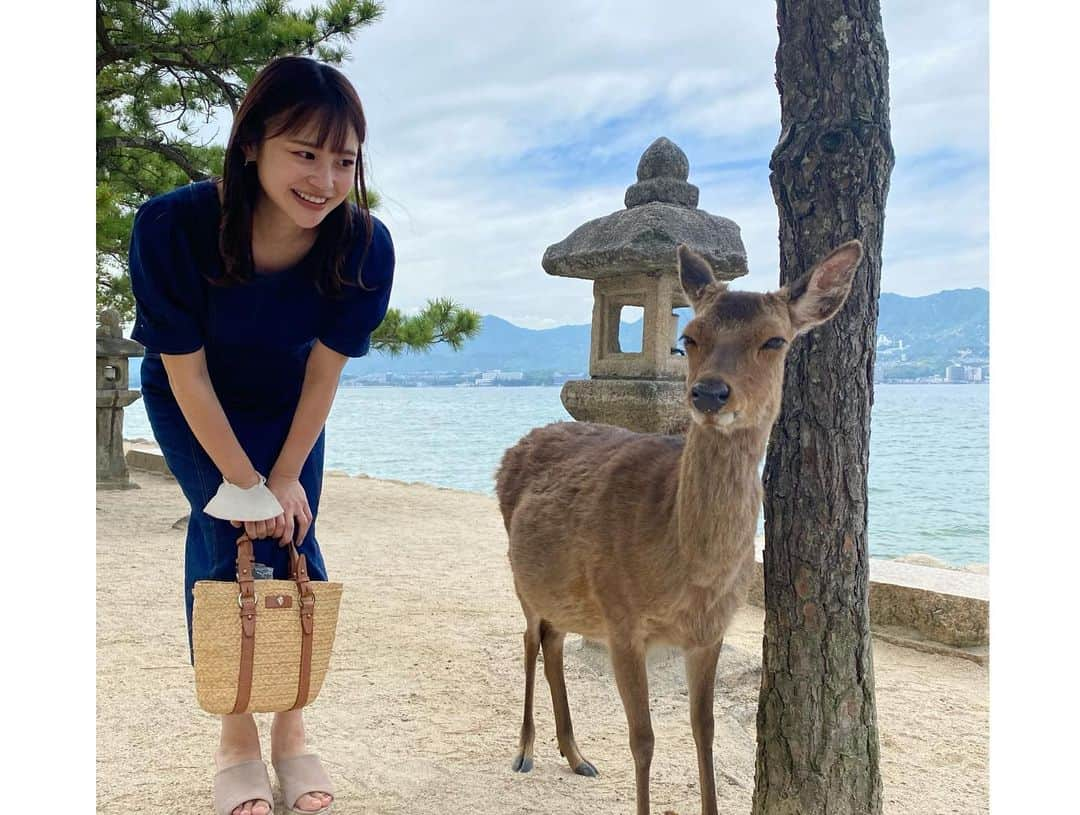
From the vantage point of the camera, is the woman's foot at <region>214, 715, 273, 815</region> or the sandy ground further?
the sandy ground

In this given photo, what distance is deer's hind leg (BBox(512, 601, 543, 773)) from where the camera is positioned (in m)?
2.86

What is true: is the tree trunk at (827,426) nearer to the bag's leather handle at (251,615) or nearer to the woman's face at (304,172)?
the woman's face at (304,172)

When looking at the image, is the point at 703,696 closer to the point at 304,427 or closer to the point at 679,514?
the point at 679,514

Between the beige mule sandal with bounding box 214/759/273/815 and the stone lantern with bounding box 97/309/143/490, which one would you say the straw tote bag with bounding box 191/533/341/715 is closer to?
the beige mule sandal with bounding box 214/759/273/815

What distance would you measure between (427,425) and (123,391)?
2070cm

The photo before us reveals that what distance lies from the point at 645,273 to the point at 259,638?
2341 millimetres

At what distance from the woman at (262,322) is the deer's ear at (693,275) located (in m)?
0.73

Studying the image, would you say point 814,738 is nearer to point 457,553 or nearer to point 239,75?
point 457,553

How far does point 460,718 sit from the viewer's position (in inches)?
129

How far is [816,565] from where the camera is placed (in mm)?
2094

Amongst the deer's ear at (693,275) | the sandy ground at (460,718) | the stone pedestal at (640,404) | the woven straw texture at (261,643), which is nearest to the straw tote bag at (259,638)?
the woven straw texture at (261,643)

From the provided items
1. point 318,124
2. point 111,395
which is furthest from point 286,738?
point 111,395

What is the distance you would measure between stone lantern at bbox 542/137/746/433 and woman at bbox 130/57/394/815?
1642 mm

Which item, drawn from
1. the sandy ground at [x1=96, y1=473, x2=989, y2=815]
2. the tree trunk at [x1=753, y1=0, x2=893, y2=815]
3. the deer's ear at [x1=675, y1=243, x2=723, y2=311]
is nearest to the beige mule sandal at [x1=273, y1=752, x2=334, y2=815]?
the sandy ground at [x1=96, y1=473, x2=989, y2=815]
